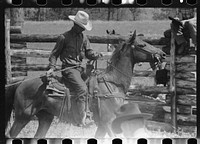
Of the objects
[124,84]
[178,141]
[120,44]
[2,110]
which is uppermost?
[120,44]

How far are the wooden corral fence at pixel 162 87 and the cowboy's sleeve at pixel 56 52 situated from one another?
0.56 meters

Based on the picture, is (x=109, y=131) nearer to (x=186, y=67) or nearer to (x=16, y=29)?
(x=186, y=67)

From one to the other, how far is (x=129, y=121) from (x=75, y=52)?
1.84 metres

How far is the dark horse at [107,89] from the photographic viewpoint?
32.8 feet

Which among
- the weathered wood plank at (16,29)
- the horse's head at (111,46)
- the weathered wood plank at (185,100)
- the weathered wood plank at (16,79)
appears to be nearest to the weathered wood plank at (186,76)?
the weathered wood plank at (185,100)

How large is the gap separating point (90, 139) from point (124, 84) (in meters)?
1.46

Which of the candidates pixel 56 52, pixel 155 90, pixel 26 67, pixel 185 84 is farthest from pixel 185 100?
pixel 26 67

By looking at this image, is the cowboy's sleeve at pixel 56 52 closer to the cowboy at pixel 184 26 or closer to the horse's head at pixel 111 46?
the horse's head at pixel 111 46

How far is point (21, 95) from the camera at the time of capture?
33.2 feet

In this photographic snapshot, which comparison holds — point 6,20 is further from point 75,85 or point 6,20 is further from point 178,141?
point 178,141

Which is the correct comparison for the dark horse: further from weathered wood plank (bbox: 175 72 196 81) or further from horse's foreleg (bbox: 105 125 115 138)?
weathered wood plank (bbox: 175 72 196 81)

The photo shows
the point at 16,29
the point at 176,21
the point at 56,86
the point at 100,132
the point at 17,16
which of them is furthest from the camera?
the point at 16,29

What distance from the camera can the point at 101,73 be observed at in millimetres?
10148

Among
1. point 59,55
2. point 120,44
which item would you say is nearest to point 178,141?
point 120,44
